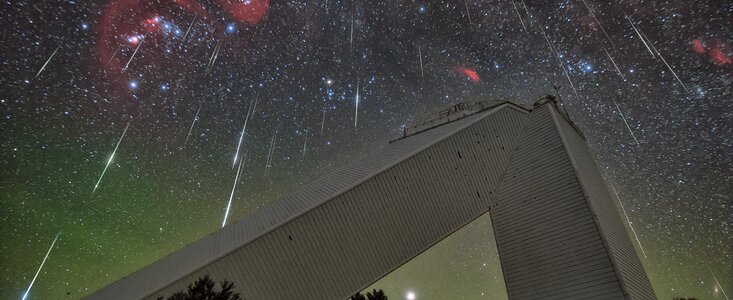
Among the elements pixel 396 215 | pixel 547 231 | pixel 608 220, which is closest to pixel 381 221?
pixel 396 215

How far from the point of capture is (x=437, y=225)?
54.7ft

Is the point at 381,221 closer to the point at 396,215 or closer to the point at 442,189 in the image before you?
the point at 396,215

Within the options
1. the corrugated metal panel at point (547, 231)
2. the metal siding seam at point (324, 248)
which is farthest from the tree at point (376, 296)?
the corrugated metal panel at point (547, 231)

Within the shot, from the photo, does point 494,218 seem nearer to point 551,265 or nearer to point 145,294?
point 551,265

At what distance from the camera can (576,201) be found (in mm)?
15344

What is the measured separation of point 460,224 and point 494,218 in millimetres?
1924

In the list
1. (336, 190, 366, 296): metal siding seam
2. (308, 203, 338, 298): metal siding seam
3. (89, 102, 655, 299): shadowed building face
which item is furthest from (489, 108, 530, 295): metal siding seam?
(308, 203, 338, 298): metal siding seam

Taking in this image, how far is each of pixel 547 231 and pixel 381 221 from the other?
7.13 metres

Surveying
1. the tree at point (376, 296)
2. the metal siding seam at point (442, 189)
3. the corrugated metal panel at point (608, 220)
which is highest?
the metal siding seam at point (442, 189)

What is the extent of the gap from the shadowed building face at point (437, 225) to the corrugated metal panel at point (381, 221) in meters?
0.04

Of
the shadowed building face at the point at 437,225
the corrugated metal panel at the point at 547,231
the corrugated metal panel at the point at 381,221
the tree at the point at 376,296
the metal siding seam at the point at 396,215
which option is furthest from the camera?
the metal siding seam at the point at 396,215

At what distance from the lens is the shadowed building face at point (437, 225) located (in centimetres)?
1345

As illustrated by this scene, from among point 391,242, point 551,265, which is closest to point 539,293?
point 551,265

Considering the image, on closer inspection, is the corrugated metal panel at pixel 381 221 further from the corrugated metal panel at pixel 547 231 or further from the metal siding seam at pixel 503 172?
the corrugated metal panel at pixel 547 231
